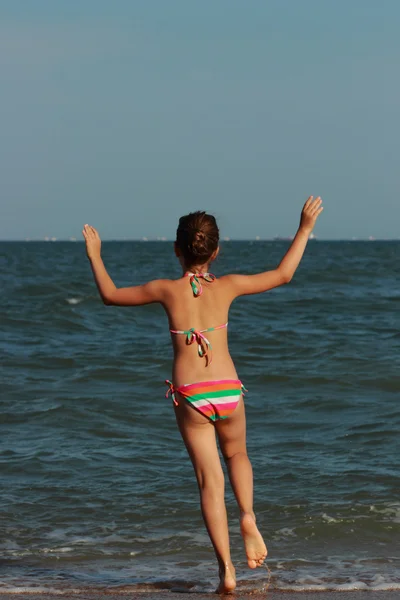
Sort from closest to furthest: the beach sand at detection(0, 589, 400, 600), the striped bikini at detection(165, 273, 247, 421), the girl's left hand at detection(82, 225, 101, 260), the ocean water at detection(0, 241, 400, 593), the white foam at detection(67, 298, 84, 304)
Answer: the striped bikini at detection(165, 273, 247, 421) < the girl's left hand at detection(82, 225, 101, 260) < the beach sand at detection(0, 589, 400, 600) < the ocean water at detection(0, 241, 400, 593) < the white foam at detection(67, 298, 84, 304)

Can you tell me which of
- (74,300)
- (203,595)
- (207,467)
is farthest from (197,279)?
(74,300)

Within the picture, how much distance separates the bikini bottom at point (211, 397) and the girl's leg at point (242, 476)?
0.19 feet

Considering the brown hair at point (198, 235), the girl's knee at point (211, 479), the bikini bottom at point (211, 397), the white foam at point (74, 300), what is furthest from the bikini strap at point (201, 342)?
the white foam at point (74, 300)

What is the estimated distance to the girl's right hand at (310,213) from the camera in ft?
13.4

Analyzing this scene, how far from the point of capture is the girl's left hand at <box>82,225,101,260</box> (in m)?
4.00

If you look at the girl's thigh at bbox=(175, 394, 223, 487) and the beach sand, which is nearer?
the girl's thigh at bbox=(175, 394, 223, 487)

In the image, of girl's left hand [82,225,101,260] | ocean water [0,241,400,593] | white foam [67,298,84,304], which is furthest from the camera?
white foam [67,298,84,304]

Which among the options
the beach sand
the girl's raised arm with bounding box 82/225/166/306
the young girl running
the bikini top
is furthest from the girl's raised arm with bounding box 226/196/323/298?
the beach sand

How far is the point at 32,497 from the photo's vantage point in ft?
21.0

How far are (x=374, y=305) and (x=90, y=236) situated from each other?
58.6 feet

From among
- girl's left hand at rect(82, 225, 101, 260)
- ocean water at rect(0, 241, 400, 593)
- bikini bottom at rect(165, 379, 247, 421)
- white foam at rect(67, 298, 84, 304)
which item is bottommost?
ocean water at rect(0, 241, 400, 593)

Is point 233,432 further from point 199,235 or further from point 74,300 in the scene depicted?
point 74,300

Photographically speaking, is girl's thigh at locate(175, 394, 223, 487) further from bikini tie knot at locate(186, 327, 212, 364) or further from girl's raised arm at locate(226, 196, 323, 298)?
girl's raised arm at locate(226, 196, 323, 298)

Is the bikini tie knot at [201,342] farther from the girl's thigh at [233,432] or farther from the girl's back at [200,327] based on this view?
the girl's thigh at [233,432]
